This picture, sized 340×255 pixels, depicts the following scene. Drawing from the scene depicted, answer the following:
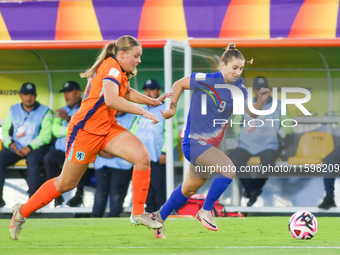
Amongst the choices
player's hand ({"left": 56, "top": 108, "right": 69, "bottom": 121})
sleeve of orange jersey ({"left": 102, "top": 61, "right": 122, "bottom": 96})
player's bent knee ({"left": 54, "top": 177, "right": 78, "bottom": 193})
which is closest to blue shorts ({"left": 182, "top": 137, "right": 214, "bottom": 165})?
sleeve of orange jersey ({"left": 102, "top": 61, "right": 122, "bottom": 96})

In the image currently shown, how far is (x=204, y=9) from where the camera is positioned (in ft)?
20.8

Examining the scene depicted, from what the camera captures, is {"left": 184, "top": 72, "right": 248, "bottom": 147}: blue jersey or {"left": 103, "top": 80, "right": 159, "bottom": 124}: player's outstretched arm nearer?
{"left": 103, "top": 80, "right": 159, "bottom": 124}: player's outstretched arm

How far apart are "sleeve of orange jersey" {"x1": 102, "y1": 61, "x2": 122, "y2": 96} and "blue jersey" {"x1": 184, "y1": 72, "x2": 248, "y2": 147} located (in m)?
0.74

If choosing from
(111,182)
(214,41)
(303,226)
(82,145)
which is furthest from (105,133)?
(214,41)

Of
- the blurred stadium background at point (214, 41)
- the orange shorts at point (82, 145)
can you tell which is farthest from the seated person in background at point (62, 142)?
the orange shorts at point (82, 145)

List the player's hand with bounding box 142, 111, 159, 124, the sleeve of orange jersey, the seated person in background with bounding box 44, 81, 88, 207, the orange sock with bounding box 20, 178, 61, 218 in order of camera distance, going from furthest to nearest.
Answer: the seated person in background with bounding box 44, 81, 88, 207 < the orange sock with bounding box 20, 178, 61, 218 < the sleeve of orange jersey < the player's hand with bounding box 142, 111, 159, 124

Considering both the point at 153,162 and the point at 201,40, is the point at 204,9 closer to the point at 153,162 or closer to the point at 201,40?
the point at 201,40

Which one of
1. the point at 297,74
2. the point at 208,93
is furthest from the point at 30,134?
the point at 297,74

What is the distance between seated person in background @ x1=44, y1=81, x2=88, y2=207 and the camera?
6461mm

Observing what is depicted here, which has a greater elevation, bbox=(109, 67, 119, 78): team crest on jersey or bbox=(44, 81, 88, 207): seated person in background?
bbox=(109, 67, 119, 78): team crest on jersey

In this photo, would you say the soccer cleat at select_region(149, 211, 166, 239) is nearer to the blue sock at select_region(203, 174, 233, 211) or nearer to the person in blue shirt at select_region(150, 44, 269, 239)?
the person in blue shirt at select_region(150, 44, 269, 239)

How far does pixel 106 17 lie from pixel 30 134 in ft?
5.95

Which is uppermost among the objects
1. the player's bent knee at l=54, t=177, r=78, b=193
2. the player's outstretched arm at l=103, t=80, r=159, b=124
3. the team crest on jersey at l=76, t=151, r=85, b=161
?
the player's outstretched arm at l=103, t=80, r=159, b=124

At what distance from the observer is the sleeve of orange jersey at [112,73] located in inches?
143
